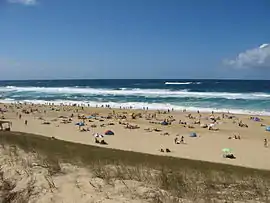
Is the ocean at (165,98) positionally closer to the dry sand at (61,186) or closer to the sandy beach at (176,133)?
the sandy beach at (176,133)

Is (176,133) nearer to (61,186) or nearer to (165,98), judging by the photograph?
(61,186)

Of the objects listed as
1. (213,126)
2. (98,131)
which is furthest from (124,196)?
(213,126)

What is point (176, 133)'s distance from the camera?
21.0m

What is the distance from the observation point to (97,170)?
7.80 m

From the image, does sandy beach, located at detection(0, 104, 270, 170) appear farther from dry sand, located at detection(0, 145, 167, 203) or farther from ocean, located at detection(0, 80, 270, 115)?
ocean, located at detection(0, 80, 270, 115)

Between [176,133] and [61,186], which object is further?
[176,133]

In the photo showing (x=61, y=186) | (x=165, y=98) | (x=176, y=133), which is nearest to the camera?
(x=61, y=186)

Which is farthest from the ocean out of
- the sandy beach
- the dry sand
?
the dry sand

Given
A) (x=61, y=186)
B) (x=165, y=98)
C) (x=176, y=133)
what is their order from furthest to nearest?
(x=165, y=98)
(x=176, y=133)
(x=61, y=186)

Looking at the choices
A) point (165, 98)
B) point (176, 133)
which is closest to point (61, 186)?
point (176, 133)

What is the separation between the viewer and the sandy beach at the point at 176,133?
1538cm

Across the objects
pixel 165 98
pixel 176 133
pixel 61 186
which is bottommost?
pixel 176 133

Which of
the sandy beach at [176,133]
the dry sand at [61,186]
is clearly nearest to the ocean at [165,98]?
the sandy beach at [176,133]

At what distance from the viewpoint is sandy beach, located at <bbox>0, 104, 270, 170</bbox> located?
15383 mm
